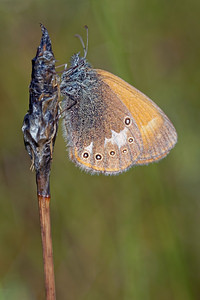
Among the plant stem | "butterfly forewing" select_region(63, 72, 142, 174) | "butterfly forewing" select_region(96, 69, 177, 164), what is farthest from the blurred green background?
the plant stem

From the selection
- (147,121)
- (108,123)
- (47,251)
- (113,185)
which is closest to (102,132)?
(108,123)

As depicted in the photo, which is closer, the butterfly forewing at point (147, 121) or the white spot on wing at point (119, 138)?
the butterfly forewing at point (147, 121)

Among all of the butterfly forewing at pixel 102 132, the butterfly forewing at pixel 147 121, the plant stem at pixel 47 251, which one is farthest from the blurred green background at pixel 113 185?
the plant stem at pixel 47 251

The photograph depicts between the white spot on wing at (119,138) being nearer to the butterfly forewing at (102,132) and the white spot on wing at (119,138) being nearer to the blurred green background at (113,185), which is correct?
the butterfly forewing at (102,132)

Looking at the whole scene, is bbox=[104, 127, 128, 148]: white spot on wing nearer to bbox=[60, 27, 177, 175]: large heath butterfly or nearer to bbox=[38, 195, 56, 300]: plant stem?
bbox=[60, 27, 177, 175]: large heath butterfly
